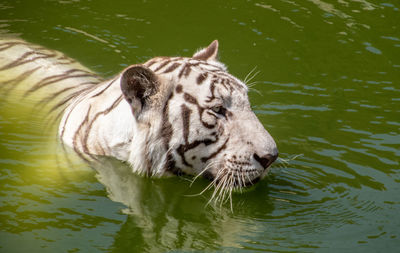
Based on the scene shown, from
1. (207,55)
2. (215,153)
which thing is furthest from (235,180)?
(207,55)

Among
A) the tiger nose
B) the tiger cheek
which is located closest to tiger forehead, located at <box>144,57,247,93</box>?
the tiger cheek

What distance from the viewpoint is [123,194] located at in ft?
11.2

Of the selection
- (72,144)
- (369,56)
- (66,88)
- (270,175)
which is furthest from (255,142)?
(369,56)

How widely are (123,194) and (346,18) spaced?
3.47 m

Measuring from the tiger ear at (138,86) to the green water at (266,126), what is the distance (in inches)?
19.9

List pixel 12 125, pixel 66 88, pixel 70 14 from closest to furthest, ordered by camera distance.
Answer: pixel 12 125 → pixel 66 88 → pixel 70 14

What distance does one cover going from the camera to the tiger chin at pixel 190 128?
10.3 feet

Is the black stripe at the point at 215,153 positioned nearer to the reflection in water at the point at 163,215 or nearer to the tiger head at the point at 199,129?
the tiger head at the point at 199,129

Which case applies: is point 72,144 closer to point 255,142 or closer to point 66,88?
point 66,88

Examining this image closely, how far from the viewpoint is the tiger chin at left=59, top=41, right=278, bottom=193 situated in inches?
124

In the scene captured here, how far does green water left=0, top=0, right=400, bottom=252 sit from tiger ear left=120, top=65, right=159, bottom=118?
506 mm

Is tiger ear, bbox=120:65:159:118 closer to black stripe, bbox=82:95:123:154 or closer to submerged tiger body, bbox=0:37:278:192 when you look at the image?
submerged tiger body, bbox=0:37:278:192

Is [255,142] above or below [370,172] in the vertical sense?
above

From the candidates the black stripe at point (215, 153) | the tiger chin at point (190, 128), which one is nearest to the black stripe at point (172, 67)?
the tiger chin at point (190, 128)
